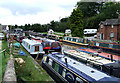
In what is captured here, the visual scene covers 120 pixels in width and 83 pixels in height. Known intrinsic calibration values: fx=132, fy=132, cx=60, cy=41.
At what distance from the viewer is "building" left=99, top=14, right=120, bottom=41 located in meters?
28.0

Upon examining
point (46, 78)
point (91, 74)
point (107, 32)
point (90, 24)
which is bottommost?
point (46, 78)

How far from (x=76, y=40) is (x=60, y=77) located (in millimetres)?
18278

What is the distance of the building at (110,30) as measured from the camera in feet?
91.8

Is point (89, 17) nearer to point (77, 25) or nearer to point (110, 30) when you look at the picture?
point (77, 25)

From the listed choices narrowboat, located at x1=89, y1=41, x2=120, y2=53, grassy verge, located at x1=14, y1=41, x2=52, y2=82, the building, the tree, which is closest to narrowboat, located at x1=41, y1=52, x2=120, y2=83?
grassy verge, located at x1=14, y1=41, x2=52, y2=82

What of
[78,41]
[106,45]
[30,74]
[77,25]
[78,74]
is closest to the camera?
[78,74]

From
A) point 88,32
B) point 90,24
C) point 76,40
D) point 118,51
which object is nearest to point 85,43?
point 76,40

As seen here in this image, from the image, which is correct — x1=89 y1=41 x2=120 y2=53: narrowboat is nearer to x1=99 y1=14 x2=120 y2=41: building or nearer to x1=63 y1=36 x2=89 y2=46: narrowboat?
x1=63 y1=36 x2=89 y2=46: narrowboat

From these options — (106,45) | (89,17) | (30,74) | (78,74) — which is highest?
(89,17)

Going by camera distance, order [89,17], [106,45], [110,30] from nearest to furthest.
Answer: [106,45] < [110,30] < [89,17]

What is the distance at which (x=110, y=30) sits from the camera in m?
29.9

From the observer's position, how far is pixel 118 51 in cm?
1641

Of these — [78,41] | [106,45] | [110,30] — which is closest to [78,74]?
[106,45]

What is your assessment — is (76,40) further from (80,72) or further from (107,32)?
(80,72)
